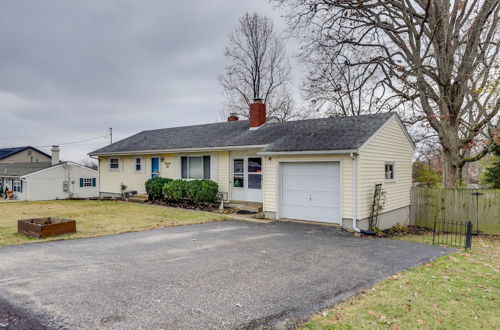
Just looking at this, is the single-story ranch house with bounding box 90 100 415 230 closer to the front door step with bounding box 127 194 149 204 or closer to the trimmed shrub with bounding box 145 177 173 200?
the trimmed shrub with bounding box 145 177 173 200

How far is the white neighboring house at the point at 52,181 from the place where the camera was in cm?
2491

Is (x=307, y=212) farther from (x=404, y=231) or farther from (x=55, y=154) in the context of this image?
(x=55, y=154)

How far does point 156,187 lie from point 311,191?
8.82 m

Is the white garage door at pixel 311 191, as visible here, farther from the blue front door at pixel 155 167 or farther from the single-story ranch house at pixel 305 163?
the blue front door at pixel 155 167

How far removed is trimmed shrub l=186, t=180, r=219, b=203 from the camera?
1398cm

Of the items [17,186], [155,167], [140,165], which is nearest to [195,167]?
[155,167]

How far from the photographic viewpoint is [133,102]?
27328mm

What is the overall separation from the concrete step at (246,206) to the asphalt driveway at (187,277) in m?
4.28

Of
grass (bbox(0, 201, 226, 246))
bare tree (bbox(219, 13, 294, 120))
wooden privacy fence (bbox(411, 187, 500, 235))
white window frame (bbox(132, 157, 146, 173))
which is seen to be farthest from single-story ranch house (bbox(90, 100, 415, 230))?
bare tree (bbox(219, 13, 294, 120))

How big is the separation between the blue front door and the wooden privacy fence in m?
13.2

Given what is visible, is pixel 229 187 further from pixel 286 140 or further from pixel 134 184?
pixel 134 184

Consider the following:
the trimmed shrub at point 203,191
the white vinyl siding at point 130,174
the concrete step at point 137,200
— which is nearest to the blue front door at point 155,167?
the white vinyl siding at point 130,174

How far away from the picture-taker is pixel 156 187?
52.9 ft

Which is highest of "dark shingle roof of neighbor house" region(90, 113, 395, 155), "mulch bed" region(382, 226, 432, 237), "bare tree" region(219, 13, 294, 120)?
"bare tree" region(219, 13, 294, 120)
